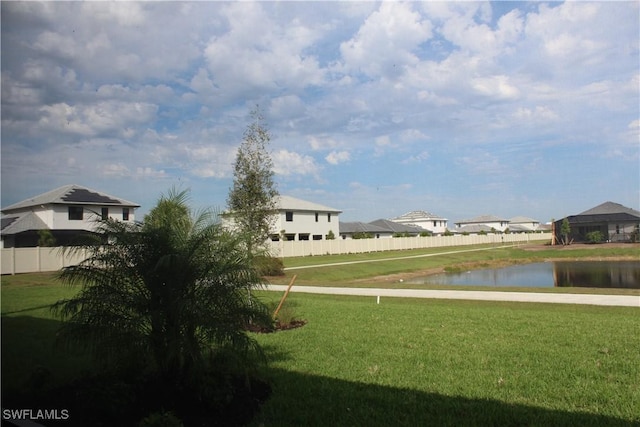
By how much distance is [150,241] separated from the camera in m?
5.36

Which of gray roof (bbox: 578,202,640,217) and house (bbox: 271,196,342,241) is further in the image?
gray roof (bbox: 578,202,640,217)

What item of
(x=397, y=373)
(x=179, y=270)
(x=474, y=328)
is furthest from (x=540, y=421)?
(x=474, y=328)

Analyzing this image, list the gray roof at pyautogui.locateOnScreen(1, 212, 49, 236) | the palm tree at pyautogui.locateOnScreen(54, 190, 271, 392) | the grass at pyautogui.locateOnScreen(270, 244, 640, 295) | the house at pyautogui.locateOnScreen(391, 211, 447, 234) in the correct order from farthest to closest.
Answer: the house at pyautogui.locateOnScreen(391, 211, 447, 234) → the gray roof at pyautogui.locateOnScreen(1, 212, 49, 236) → the grass at pyautogui.locateOnScreen(270, 244, 640, 295) → the palm tree at pyautogui.locateOnScreen(54, 190, 271, 392)

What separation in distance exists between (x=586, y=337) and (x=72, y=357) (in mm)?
8230

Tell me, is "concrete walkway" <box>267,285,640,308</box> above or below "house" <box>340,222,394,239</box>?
below

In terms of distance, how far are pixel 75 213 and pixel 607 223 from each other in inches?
2435

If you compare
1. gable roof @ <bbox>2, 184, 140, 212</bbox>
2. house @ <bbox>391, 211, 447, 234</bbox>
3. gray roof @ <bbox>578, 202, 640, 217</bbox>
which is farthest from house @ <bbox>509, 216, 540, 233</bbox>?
gable roof @ <bbox>2, 184, 140, 212</bbox>

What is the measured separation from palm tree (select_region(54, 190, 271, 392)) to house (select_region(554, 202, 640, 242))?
63.0m

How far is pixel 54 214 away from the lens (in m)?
39.8

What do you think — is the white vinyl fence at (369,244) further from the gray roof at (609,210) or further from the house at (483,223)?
the house at (483,223)

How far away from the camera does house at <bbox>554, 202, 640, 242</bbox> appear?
60.7 metres

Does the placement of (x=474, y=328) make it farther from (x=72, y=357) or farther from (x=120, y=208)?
(x=120, y=208)

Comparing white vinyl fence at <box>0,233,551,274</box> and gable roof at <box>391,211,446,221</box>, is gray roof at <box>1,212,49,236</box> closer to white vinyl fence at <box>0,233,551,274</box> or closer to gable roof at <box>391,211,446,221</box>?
white vinyl fence at <box>0,233,551,274</box>

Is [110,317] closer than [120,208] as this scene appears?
Yes
